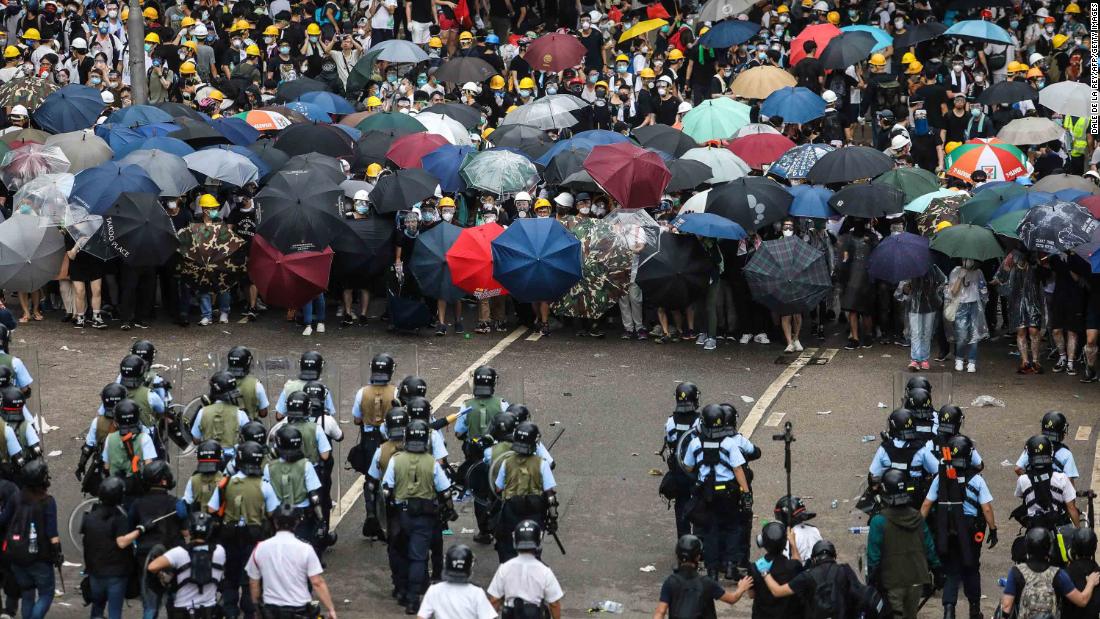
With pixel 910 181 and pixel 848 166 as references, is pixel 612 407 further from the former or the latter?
pixel 910 181

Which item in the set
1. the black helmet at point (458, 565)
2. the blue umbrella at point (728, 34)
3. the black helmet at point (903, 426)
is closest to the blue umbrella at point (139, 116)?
the blue umbrella at point (728, 34)

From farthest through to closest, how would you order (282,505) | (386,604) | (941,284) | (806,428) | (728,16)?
(728,16) < (941,284) < (806,428) < (386,604) < (282,505)

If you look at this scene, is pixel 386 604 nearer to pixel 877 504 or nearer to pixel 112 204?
pixel 877 504

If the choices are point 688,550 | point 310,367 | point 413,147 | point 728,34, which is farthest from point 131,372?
point 728,34

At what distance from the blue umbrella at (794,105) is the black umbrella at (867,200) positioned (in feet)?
14.1

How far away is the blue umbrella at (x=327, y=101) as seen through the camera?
28.8 metres

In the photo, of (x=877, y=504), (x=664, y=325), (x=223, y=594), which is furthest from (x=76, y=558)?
(x=664, y=325)

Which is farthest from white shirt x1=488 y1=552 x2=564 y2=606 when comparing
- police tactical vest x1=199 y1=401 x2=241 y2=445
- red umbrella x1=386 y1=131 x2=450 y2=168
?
red umbrella x1=386 y1=131 x2=450 y2=168

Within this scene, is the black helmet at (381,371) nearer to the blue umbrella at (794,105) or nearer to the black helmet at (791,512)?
the black helmet at (791,512)

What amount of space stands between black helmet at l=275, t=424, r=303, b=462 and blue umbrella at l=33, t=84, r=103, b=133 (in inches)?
466

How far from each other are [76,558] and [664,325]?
8.68 metres

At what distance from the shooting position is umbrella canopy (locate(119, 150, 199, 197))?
23.9 m

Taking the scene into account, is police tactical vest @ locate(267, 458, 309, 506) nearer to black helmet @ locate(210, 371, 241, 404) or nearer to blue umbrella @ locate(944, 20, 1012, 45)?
black helmet @ locate(210, 371, 241, 404)

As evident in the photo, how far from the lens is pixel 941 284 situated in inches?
885
